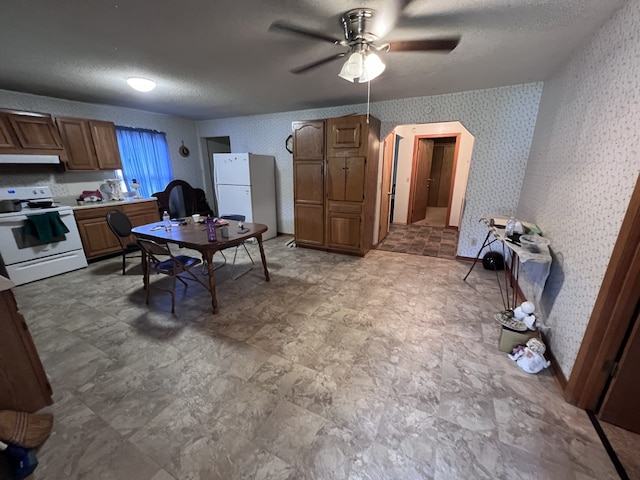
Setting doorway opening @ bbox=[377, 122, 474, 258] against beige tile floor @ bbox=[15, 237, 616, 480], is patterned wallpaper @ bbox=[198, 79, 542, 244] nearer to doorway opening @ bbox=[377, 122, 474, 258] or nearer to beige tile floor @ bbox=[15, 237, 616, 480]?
doorway opening @ bbox=[377, 122, 474, 258]

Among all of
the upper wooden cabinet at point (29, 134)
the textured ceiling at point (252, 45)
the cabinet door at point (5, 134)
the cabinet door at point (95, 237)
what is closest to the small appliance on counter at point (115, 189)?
the cabinet door at point (95, 237)

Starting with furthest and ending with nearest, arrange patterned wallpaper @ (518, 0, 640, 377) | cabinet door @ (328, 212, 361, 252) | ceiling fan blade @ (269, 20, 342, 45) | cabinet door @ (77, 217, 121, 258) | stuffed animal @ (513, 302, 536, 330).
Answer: cabinet door @ (328, 212, 361, 252), cabinet door @ (77, 217, 121, 258), stuffed animal @ (513, 302, 536, 330), ceiling fan blade @ (269, 20, 342, 45), patterned wallpaper @ (518, 0, 640, 377)

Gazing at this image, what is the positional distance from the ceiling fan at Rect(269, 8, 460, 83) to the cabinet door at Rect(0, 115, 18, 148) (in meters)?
3.70

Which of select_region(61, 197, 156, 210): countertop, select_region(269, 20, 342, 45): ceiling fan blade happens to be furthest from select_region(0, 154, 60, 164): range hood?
select_region(269, 20, 342, 45): ceiling fan blade

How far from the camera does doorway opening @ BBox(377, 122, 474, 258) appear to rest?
4.61 meters

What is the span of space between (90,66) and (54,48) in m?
0.43

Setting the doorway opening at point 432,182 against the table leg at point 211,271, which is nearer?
the table leg at point 211,271

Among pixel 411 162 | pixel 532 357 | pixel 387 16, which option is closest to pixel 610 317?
pixel 532 357

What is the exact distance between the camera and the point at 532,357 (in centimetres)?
180

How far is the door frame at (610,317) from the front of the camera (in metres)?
1.27

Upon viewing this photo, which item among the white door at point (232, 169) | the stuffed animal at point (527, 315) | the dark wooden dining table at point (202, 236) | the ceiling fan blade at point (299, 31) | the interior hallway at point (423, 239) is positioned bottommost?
the interior hallway at point (423, 239)

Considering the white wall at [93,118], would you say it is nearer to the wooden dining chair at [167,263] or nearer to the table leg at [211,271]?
the wooden dining chair at [167,263]

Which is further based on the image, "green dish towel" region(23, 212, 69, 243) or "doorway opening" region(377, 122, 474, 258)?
"doorway opening" region(377, 122, 474, 258)

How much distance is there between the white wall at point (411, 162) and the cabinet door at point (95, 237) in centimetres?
550
